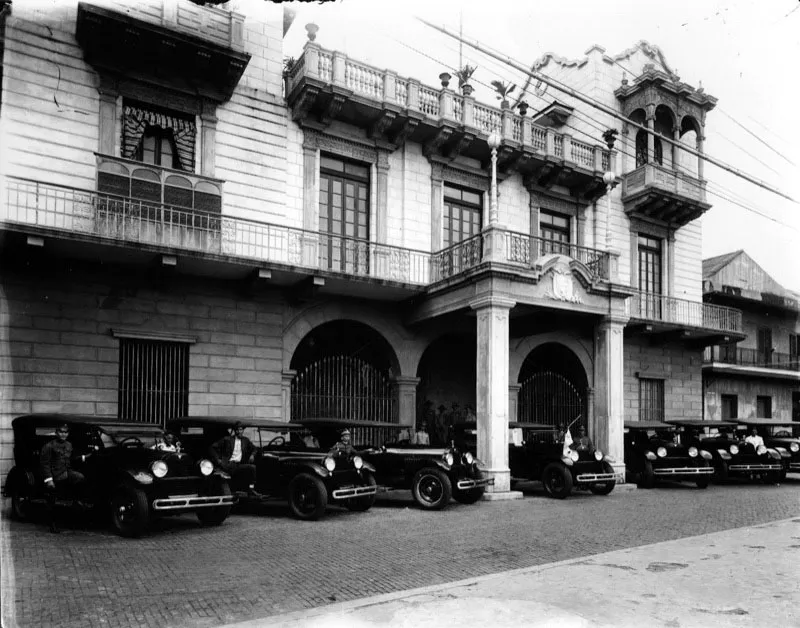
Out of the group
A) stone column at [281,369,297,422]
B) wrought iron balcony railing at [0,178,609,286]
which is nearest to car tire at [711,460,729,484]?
wrought iron balcony railing at [0,178,609,286]

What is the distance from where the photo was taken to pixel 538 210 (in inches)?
837

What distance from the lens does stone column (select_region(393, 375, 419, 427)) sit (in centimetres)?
1816

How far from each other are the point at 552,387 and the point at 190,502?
13967 mm

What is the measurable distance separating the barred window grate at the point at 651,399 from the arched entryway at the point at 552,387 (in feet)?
8.74

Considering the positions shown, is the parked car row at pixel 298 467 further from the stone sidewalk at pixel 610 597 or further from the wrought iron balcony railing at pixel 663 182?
the wrought iron balcony railing at pixel 663 182

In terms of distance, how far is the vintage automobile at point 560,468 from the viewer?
607 inches

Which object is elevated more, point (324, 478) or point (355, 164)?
point (355, 164)

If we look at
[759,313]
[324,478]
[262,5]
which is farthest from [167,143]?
[759,313]

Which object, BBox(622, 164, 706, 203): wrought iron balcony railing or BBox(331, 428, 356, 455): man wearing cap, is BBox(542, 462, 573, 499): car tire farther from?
BBox(622, 164, 706, 203): wrought iron balcony railing

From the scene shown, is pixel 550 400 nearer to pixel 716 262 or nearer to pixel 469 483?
pixel 469 483

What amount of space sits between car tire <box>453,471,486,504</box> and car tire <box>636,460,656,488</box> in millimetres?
5559

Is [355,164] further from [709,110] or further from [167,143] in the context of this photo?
[709,110]

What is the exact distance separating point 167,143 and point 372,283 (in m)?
5.39

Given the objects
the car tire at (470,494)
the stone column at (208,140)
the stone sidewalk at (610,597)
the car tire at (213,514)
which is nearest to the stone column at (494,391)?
the car tire at (470,494)
